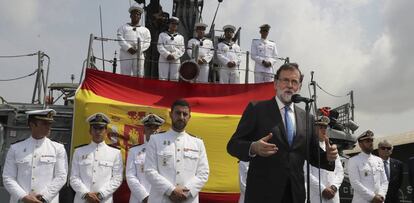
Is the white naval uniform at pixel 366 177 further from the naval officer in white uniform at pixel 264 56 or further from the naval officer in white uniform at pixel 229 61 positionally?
the naval officer in white uniform at pixel 229 61

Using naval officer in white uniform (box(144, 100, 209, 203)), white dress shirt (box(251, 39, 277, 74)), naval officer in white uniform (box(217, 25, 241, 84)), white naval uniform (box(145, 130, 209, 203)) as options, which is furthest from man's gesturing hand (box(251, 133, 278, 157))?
white dress shirt (box(251, 39, 277, 74))

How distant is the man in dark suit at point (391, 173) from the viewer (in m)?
6.98

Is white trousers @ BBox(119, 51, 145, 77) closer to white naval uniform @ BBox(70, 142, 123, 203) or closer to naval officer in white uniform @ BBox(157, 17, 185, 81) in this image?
naval officer in white uniform @ BBox(157, 17, 185, 81)

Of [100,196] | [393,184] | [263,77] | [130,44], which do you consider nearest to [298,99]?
[100,196]

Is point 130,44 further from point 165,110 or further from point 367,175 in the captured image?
point 367,175

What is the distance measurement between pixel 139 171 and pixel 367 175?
10.1ft

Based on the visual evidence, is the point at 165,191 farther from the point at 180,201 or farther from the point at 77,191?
the point at 77,191

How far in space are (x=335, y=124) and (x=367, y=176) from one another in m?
3.37

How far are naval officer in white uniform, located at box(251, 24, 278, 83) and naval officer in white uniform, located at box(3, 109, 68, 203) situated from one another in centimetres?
437

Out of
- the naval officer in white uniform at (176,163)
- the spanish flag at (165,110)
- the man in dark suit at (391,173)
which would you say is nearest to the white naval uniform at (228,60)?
the spanish flag at (165,110)

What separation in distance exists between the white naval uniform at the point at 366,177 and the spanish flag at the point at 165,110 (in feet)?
5.45

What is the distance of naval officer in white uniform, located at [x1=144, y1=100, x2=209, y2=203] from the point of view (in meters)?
5.10

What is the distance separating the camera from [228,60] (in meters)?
8.99

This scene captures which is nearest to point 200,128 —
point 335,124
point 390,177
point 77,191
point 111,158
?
point 111,158
